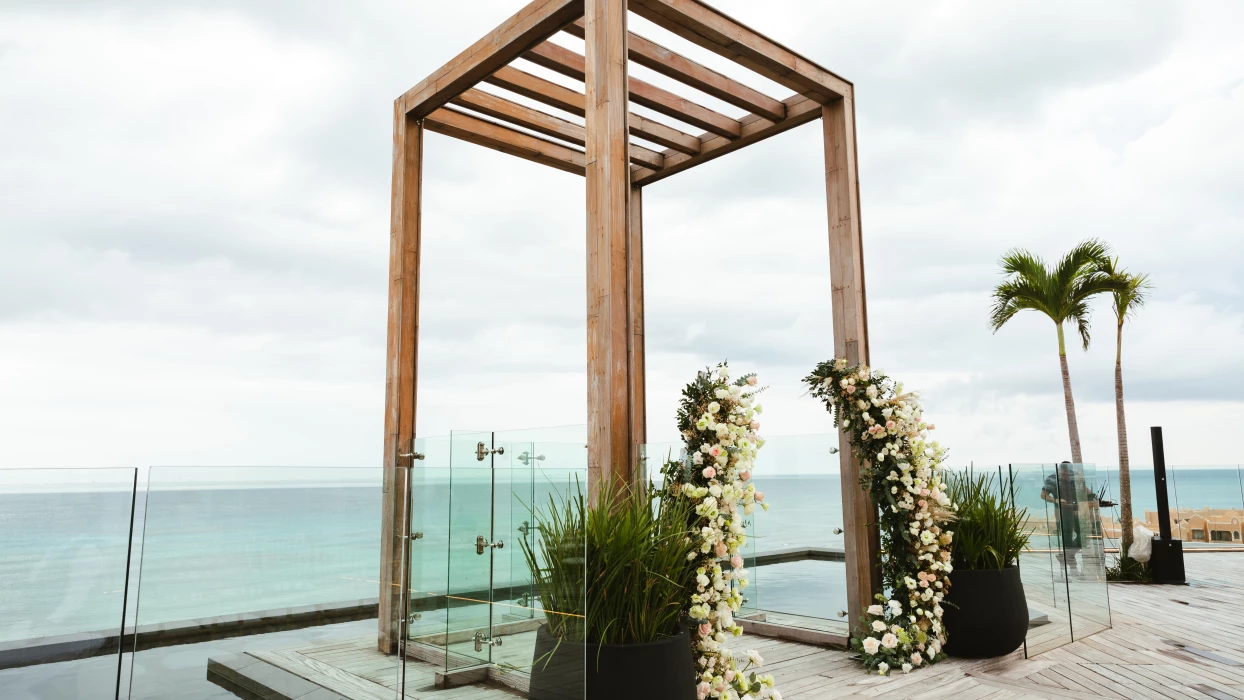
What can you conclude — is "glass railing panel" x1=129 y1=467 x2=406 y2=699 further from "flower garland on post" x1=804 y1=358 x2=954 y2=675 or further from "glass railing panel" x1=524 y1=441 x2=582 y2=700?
"flower garland on post" x1=804 y1=358 x2=954 y2=675

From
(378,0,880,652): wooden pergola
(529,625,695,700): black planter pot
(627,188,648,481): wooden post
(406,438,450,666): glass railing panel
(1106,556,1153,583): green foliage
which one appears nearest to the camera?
(529,625,695,700): black planter pot

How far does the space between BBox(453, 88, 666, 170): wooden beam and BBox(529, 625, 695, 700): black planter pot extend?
3.57 metres

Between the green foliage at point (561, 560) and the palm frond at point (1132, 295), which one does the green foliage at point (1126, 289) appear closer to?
the palm frond at point (1132, 295)

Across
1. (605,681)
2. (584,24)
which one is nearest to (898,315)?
(584,24)

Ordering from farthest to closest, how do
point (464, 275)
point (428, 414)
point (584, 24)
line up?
point (464, 275)
point (428, 414)
point (584, 24)

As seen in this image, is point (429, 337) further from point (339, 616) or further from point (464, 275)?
point (339, 616)

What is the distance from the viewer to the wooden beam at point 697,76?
445 centimetres

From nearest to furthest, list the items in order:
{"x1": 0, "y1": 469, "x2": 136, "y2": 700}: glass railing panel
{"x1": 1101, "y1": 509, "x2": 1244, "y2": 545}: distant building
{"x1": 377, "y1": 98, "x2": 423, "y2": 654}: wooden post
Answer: {"x1": 0, "y1": 469, "x2": 136, "y2": 700}: glass railing panel → {"x1": 377, "y1": 98, "x2": 423, "y2": 654}: wooden post → {"x1": 1101, "y1": 509, "x2": 1244, "y2": 545}: distant building

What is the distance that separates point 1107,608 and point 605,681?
14.1ft

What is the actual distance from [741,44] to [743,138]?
1.37m

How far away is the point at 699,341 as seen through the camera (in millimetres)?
8219

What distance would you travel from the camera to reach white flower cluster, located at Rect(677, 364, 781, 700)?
10.6 feet

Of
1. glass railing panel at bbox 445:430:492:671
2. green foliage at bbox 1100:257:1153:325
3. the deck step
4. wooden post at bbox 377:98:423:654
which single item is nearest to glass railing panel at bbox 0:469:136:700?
the deck step

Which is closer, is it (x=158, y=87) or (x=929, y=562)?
(x=929, y=562)
